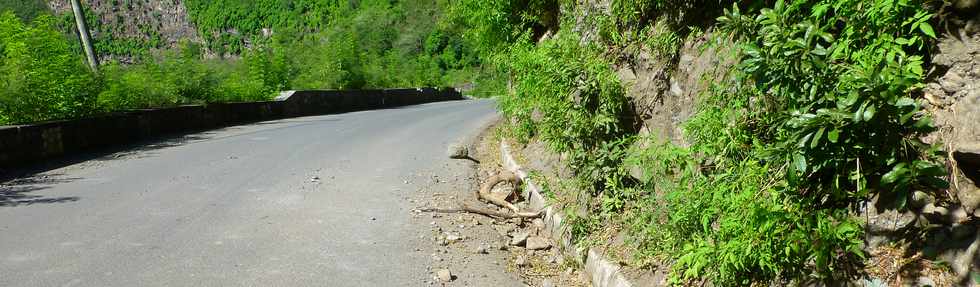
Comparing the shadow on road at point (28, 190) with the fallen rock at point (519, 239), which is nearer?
the fallen rock at point (519, 239)

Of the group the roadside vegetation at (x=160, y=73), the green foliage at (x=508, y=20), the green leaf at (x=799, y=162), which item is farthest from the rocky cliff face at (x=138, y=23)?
the green leaf at (x=799, y=162)

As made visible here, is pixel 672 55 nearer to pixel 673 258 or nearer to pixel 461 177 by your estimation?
pixel 673 258

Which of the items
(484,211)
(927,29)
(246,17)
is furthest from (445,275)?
(246,17)

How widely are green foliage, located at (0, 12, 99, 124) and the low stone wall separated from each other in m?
0.53

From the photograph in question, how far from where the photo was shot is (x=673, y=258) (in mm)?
3734

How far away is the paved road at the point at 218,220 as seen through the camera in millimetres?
4605

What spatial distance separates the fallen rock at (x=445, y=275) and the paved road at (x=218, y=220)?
16 centimetres

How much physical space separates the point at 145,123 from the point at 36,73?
9.80 feet

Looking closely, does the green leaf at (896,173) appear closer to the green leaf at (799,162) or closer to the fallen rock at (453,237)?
the green leaf at (799,162)

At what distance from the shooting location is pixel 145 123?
43.1 feet

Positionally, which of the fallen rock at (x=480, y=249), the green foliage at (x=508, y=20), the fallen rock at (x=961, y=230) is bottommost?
the fallen rock at (x=480, y=249)

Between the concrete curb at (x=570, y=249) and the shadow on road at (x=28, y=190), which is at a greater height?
the shadow on road at (x=28, y=190)

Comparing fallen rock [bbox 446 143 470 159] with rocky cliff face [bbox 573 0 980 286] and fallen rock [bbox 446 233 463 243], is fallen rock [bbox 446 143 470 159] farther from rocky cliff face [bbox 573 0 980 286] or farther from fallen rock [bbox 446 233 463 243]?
rocky cliff face [bbox 573 0 980 286]

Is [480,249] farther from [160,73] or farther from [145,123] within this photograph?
[160,73]
